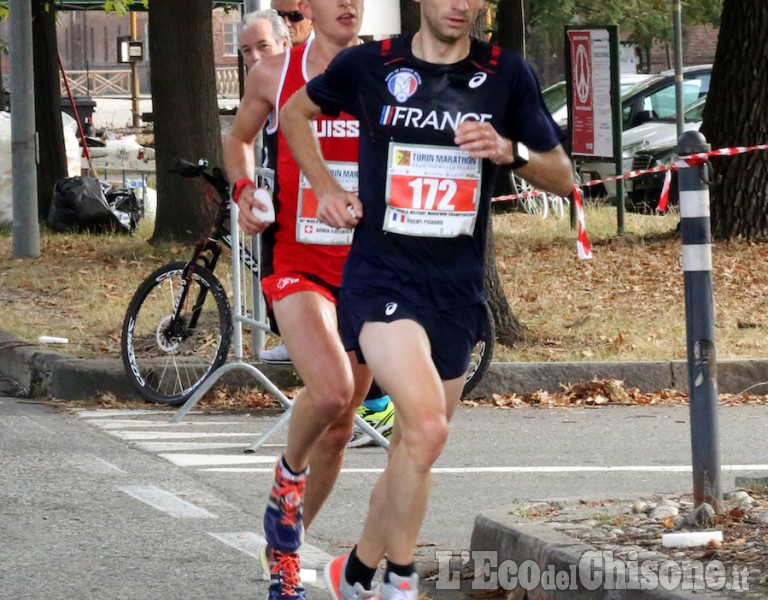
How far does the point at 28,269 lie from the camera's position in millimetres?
14992

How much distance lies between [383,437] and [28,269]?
25.3ft

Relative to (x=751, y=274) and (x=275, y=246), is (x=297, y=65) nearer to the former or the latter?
(x=275, y=246)

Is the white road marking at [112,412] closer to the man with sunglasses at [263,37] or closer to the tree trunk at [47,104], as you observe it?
the man with sunglasses at [263,37]

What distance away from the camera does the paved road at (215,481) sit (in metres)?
5.63

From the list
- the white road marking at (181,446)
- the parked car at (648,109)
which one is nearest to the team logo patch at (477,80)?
the white road marking at (181,446)

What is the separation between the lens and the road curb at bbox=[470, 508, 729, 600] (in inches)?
181

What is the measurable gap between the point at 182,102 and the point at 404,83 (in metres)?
11.8

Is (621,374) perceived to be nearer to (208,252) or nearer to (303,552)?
(208,252)

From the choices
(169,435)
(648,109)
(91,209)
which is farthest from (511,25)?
(169,435)

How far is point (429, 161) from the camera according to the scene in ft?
15.1

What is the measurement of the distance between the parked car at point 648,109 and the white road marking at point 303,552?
1607cm

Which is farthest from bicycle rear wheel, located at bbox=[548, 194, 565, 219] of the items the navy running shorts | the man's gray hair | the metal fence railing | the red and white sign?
the metal fence railing

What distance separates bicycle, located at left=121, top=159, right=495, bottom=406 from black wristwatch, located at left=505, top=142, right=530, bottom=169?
16.0ft

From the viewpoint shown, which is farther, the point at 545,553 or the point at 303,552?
the point at 303,552
